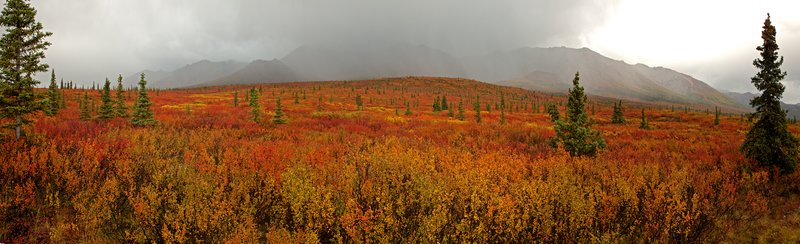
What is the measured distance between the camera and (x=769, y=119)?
42.5 feet

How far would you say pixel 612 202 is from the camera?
23.0 ft

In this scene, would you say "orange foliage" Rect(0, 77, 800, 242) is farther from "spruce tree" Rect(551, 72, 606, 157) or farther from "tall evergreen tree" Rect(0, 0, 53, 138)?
"spruce tree" Rect(551, 72, 606, 157)

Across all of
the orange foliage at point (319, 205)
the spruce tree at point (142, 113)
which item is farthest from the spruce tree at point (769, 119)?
the spruce tree at point (142, 113)

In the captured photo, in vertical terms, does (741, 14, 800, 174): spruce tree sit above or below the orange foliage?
above

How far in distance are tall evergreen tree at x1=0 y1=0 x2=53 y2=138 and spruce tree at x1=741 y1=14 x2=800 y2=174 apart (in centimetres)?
2534

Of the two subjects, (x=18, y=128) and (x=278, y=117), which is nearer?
(x=18, y=128)

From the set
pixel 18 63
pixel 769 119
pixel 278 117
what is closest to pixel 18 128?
pixel 18 63

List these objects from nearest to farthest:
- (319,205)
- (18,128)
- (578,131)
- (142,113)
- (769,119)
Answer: (319,205)
(18,128)
(769,119)
(578,131)
(142,113)

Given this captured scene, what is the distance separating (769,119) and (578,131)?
6.67m

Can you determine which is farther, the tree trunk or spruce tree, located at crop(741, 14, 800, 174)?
spruce tree, located at crop(741, 14, 800, 174)

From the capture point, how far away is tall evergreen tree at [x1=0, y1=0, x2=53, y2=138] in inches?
403

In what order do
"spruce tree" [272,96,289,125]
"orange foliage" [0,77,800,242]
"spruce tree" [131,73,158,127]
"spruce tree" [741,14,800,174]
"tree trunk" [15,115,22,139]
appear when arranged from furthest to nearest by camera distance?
"spruce tree" [272,96,289,125]
"spruce tree" [131,73,158,127]
"spruce tree" [741,14,800,174]
"tree trunk" [15,115,22,139]
"orange foliage" [0,77,800,242]

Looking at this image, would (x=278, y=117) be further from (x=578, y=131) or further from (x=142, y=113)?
(x=578, y=131)

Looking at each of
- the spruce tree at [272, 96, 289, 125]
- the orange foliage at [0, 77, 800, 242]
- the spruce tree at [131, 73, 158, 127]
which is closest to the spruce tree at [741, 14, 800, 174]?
the orange foliage at [0, 77, 800, 242]
